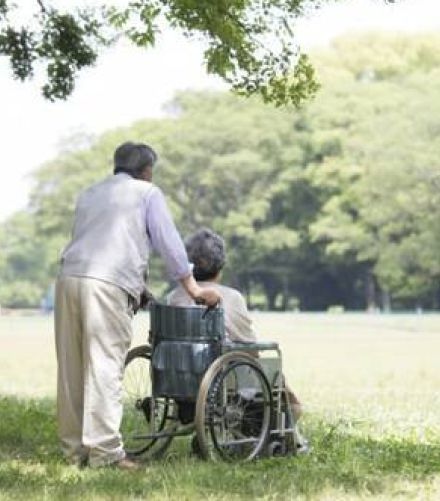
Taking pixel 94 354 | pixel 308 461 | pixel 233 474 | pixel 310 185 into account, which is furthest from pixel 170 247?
pixel 310 185

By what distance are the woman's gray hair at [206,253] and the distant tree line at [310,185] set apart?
42.7 metres

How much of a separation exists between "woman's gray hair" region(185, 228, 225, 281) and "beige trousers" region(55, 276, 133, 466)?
1.47ft

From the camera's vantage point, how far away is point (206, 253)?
5062mm

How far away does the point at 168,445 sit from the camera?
5336mm

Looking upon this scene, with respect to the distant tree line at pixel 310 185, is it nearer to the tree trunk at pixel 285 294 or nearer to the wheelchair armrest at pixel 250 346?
the tree trunk at pixel 285 294

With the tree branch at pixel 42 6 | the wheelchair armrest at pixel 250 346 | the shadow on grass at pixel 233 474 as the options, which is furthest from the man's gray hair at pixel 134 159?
the tree branch at pixel 42 6

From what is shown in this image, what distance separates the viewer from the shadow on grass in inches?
160

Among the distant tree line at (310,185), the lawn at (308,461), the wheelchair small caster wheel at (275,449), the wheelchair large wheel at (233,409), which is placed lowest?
the lawn at (308,461)

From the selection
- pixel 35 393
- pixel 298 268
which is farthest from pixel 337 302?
pixel 35 393

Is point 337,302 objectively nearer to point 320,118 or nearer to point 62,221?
point 320,118

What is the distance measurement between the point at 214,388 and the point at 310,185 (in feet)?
166

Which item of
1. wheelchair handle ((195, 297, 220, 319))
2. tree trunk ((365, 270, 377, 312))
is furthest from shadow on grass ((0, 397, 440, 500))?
tree trunk ((365, 270, 377, 312))

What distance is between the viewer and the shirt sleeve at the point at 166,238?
471cm

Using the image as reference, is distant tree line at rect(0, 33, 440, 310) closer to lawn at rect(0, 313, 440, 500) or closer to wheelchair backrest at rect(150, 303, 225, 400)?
lawn at rect(0, 313, 440, 500)
